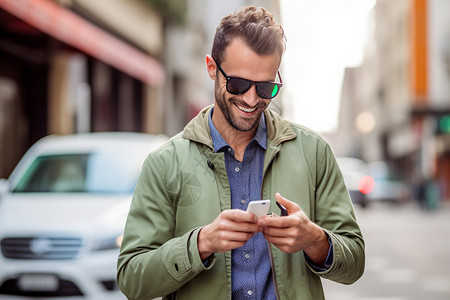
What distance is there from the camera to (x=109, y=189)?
7.49 m

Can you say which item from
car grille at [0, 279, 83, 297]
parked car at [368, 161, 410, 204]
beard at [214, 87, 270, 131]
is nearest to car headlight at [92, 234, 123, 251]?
car grille at [0, 279, 83, 297]

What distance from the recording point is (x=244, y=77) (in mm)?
2312

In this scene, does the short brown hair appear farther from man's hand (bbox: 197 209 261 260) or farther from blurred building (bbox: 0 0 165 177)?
blurred building (bbox: 0 0 165 177)

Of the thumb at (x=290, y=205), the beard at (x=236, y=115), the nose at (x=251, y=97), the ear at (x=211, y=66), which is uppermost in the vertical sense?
the ear at (x=211, y=66)

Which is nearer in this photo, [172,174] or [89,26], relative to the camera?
[172,174]

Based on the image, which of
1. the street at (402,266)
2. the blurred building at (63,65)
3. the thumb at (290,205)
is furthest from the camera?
the blurred building at (63,65)

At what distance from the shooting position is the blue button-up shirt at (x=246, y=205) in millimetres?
2289

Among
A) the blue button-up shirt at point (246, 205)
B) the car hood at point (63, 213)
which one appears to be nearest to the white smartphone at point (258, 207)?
the blue button-up shirt at point (246, 205)

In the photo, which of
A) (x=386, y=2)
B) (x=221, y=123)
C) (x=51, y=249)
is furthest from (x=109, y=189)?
(x=386, y=2)

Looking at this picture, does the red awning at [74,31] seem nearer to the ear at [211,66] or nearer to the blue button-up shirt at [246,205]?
the ear at [211,66]

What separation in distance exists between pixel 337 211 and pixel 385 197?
1204 inches

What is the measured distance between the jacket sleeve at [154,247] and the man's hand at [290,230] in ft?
0.82

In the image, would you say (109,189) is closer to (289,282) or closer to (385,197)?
(289,282)

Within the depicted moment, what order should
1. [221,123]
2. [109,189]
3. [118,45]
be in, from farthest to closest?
[118,45]
[109,189]
[221,123]
